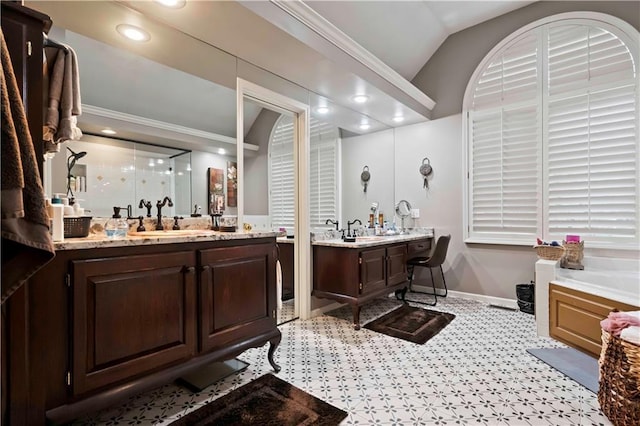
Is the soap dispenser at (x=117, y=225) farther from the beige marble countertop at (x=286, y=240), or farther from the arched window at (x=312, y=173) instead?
the beige marble countertop at (x=286, y=240)

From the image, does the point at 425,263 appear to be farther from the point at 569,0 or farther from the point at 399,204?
the point at 569,0

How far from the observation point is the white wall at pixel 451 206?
12.1ft

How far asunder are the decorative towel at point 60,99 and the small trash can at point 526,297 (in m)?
4.15

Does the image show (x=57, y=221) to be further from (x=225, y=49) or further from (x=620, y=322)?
(x=620, y=322)

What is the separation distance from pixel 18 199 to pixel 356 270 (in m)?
2.58

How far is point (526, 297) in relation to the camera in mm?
3418

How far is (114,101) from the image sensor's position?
199 centimetres

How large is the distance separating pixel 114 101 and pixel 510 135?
13.0ft

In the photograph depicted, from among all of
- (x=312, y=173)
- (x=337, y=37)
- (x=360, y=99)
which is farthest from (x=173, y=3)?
(x=360, y=99)

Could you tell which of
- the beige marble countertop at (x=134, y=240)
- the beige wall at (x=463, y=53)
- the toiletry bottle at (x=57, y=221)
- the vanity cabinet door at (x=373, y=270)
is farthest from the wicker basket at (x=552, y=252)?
the toiletry bottle at (x=57, y=221)

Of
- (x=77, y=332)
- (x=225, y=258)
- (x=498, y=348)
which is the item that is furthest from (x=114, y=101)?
(x=498, y=348)

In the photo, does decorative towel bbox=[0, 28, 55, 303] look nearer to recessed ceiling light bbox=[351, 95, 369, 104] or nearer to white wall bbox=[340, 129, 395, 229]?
recessed ceiling light bbox=[351, 95, 369, 104]

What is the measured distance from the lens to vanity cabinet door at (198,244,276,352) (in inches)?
69.4

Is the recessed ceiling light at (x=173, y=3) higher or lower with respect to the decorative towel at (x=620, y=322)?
higher
